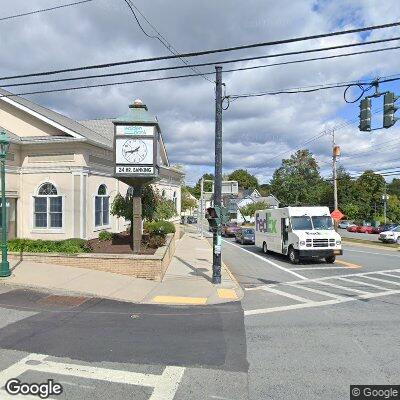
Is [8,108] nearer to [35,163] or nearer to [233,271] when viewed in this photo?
[35,163]

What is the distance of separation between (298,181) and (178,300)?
7675 centimetres

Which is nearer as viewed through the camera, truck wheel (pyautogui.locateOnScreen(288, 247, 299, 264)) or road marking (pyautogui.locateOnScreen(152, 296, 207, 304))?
road marking (pyautogui.locateOnScreen(152, 296, 207, 304))

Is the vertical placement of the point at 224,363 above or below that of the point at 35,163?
below

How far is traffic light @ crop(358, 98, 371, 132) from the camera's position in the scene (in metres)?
12.5

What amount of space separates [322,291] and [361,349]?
18.6 ft

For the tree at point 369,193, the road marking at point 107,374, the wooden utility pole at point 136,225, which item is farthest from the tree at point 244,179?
the road marking at point 107,374

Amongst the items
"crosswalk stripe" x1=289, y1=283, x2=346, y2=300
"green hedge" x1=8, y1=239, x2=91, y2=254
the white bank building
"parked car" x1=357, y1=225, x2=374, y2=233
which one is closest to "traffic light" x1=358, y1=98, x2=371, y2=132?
"crosswalk stripe" x1=289, y1=283, x2=346, y2=300

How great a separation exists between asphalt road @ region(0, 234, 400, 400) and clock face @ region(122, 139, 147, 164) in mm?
5790

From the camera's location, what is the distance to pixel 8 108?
19438 mm

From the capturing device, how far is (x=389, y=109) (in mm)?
11852

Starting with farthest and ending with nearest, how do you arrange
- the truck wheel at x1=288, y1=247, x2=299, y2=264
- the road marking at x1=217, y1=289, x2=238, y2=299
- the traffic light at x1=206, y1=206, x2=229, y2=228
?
the truck wheel at x1=288, y1=247, x2=299, y2=264, the traffic light at x1=206, y1=206, x2=229, y2=228, the road marking at x1=217, y1=289, x2=238, y2=299

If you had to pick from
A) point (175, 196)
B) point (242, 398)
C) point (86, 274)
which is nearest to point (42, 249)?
point (86, 274)

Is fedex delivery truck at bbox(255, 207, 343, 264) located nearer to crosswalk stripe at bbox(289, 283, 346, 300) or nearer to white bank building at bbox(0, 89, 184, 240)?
crosswalk stripe at bbox(289, 283, 346, 300)

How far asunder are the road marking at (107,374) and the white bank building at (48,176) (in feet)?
42.4
